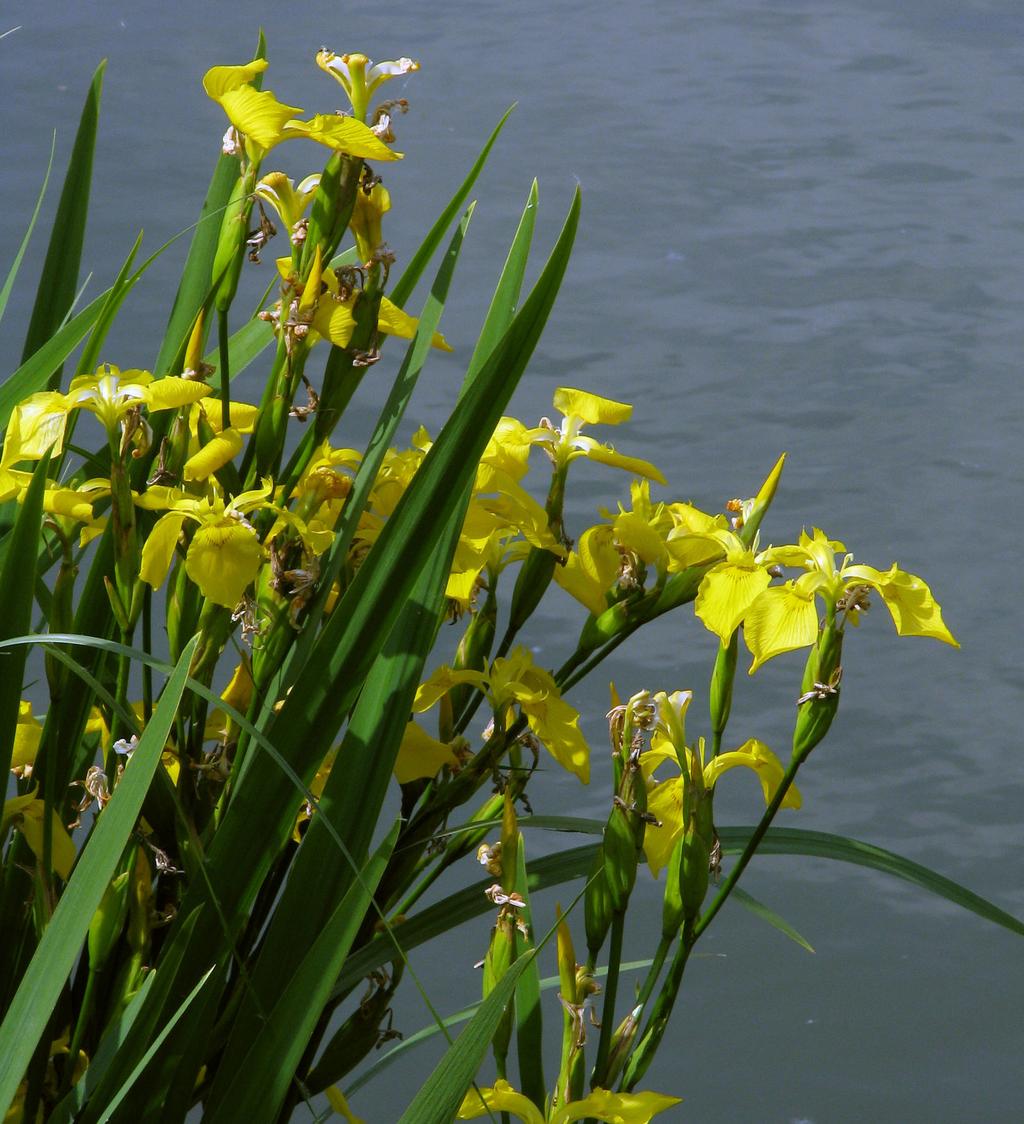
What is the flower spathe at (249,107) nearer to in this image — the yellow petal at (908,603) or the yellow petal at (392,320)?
the yellow petal at (392,320)

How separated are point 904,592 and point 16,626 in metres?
0.22

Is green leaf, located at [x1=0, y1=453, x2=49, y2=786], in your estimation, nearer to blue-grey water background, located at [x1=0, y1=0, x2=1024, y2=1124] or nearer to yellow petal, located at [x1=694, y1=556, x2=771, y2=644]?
yellow petal, located at [x1=694, y1=556, x2=771, y2=644]

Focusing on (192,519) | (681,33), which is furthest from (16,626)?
(681,33)

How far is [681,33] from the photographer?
6.91 ft

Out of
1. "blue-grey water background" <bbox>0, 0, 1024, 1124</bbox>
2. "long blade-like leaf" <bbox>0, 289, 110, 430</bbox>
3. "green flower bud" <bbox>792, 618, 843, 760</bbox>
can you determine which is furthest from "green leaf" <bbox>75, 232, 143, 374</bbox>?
"blue-grey water background" <bbox>0, 0, 1024, 1124</bbox>

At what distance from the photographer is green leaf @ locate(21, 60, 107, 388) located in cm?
55

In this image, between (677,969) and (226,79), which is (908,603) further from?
(226,79)

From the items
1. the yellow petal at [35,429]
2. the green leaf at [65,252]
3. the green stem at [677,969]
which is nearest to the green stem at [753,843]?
the green stem at [677,969]

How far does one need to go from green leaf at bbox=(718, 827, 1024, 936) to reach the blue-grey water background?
435 millimetres

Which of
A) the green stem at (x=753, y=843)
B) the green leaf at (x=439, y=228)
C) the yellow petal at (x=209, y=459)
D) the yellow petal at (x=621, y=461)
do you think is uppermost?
the green leaf at (x=439, y=228)

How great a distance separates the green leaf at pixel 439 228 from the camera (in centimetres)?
41

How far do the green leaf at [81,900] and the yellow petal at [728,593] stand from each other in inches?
5.4

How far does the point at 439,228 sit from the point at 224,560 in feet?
0.43

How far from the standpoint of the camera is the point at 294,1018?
0.36 m
